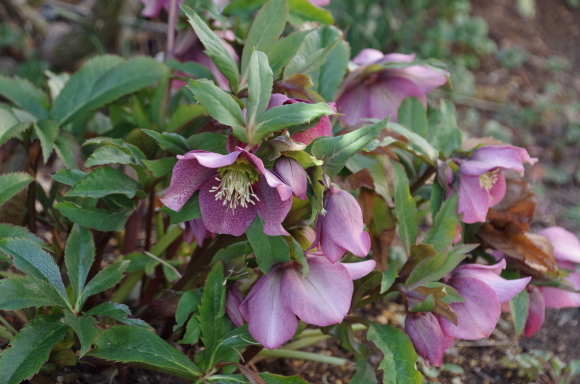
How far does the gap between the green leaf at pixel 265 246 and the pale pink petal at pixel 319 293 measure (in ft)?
0.10

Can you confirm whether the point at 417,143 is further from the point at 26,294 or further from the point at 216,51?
the point at 26,294

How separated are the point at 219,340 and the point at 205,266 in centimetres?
12

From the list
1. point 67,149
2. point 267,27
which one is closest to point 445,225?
point 267,27

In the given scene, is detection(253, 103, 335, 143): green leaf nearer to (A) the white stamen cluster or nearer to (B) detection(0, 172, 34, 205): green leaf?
(A) the white stamen cluster

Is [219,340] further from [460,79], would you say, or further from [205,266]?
[460,79]

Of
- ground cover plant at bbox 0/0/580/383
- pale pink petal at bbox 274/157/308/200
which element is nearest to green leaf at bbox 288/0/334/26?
ground cover plant at bbox 0/0/580/383

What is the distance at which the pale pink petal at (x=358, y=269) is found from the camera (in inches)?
30.0

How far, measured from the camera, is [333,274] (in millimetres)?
744

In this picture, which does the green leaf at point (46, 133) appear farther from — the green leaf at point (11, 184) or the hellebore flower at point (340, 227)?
the hellebore flower at point (340, 227)

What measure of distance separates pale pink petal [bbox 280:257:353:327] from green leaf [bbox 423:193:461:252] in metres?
0.19

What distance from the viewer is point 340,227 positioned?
69 cm

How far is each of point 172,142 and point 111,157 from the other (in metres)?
0.09

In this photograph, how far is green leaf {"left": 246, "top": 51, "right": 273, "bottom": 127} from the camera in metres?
0.69

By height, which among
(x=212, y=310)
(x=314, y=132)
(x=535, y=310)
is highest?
(x=314, y=132)
